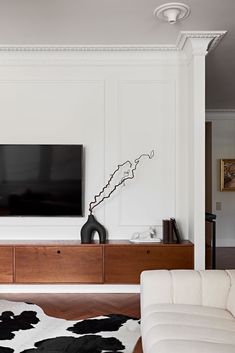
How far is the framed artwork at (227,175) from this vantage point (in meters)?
6.91

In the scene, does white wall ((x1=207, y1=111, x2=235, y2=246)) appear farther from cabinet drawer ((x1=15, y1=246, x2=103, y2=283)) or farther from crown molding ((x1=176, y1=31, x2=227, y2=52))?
cabinet drawer ((x1=15, y1=246, x2=103, y2=283))

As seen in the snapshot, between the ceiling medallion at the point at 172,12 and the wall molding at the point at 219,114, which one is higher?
the ceiling medallion at the point at 172,12

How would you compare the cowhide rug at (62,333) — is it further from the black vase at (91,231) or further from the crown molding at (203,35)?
the crown molding at (203,35)

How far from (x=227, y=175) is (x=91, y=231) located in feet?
12.9

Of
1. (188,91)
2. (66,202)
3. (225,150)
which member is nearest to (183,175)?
(188,91)

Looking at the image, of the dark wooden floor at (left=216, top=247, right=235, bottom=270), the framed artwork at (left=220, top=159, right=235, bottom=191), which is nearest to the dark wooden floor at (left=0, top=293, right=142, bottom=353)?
the dark wooden floor at (left=216, top=247, right=235, bottom=270)

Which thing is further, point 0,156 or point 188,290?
point 0,156

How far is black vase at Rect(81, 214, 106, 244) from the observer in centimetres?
383

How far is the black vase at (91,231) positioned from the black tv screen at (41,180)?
0.17 meters

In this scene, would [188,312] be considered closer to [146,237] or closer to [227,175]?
[146,237]

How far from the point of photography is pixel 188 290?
2.29m

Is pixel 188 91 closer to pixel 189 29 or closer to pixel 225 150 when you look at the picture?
pixel 189 29

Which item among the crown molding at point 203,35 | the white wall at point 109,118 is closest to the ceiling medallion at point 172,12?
the crown molding at point 203,35

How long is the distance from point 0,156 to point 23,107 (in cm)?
63
